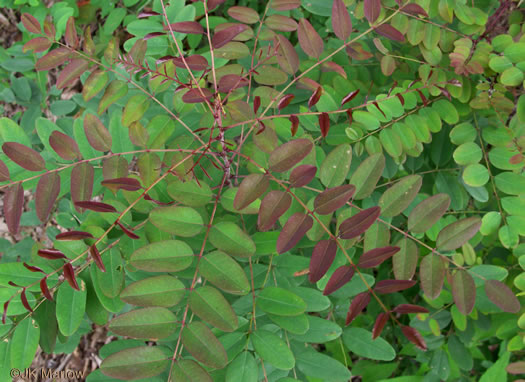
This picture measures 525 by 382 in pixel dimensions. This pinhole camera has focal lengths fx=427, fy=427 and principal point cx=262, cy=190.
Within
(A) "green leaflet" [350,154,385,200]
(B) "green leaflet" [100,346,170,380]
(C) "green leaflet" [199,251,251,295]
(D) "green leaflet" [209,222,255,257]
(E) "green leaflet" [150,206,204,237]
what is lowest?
(B) "green leaflet" [100,346,170,380]

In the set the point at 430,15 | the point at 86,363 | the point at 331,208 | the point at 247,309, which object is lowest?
the point at 86,363

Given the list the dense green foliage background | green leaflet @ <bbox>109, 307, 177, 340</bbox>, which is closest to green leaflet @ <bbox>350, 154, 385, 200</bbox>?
the dense green foliage background

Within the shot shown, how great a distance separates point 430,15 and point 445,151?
1.54ft

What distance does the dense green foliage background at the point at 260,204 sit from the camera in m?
0.85

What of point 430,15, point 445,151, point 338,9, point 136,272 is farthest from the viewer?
point 445,151

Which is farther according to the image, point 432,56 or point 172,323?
point 432,56

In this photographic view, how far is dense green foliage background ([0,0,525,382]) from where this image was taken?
0.85m

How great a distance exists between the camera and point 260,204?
881mm

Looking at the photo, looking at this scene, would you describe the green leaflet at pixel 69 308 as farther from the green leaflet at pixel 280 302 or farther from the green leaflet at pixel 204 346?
the green leaflet at pixel 280 302

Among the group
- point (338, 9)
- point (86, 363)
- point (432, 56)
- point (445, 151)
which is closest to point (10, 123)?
point (338, 9)

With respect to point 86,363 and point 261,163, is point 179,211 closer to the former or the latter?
point 261,163

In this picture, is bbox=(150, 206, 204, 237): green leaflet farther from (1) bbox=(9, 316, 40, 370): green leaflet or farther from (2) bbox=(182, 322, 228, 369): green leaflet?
(1) bbox=(9, 316, 40, 370): green leaflet

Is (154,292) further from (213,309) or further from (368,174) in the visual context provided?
(368,174)

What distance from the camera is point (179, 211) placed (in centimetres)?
94
